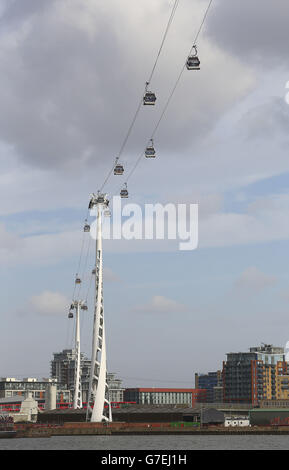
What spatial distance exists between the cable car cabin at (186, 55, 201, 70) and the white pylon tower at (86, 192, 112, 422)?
7579 cm

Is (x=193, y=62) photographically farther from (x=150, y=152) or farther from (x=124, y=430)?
(x=124, y=430)

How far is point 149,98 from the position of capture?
220 feet

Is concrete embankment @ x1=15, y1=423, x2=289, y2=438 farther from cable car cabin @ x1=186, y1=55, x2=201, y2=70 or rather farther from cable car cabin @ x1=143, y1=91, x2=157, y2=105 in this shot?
cable car cabin @ x1=186, y1=55, x2=201, y2=70

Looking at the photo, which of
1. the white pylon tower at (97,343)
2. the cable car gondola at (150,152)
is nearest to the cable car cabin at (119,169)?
the cable car gondola at (150,152)

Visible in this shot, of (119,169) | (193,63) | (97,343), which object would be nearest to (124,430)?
(97,343)

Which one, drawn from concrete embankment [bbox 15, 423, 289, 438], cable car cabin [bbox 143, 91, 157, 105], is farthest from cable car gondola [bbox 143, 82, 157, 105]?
concrete embankment [bbox 15, 423, 289, 438]

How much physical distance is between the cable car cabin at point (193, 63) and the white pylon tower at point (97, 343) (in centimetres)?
7579

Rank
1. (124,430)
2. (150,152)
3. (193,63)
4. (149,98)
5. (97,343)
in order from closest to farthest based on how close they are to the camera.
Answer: (193,63), (149,98), (150,152), (97,343), (124,430)

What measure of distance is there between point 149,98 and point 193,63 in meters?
6.90

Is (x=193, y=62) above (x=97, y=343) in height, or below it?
above

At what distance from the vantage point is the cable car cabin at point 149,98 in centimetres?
6662

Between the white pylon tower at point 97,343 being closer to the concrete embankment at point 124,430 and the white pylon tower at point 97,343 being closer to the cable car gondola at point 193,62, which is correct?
A: the concrete embankment at point 124,430
